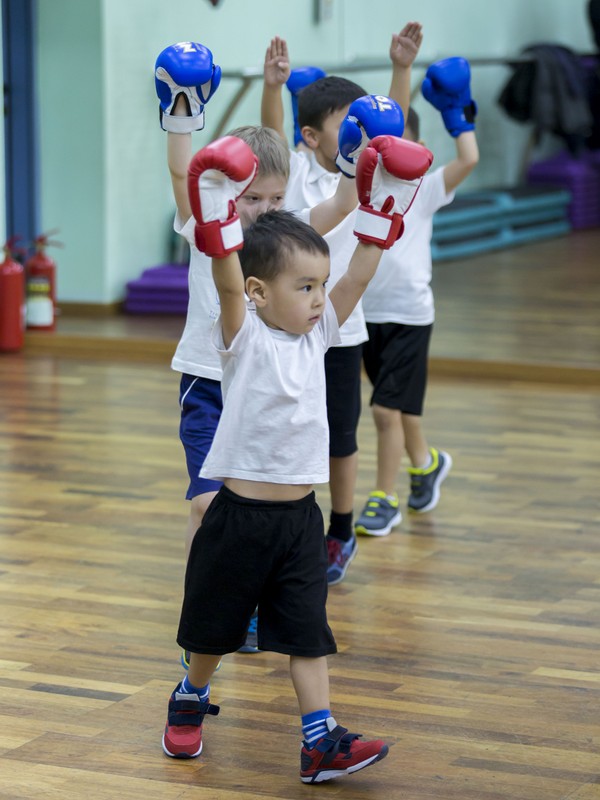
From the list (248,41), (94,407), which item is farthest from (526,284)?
(94,407)

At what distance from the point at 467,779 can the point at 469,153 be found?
6.57 ft

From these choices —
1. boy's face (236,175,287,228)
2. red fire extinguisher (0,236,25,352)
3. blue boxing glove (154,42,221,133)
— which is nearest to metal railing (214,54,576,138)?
red fire extinguisher (0,236,25,352)

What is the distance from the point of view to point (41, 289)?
6730 mm

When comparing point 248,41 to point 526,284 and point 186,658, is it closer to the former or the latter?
point 526,284

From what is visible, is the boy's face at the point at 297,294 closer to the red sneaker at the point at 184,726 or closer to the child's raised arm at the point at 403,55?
the red sneaker at the point at 184,726

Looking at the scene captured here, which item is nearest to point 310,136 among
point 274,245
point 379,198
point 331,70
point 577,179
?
point 379,198

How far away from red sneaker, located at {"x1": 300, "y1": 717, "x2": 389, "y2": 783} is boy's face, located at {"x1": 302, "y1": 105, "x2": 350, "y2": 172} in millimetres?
1443

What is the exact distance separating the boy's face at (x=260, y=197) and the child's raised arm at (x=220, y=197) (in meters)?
0.46

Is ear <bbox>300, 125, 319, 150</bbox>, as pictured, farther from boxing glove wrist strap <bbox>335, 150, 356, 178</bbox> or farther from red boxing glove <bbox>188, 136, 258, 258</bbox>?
red boxing glove <bbox>188, 136, 258, 258</bbox>

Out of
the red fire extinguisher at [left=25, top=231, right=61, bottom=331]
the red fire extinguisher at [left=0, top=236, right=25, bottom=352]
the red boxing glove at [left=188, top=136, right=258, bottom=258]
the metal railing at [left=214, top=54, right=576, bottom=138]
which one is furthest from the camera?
the metal railing at [left=214, top=54, right=576, bottom=138]

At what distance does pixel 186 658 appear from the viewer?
283 centimetres

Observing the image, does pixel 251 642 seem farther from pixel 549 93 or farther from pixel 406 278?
pixel 549 93

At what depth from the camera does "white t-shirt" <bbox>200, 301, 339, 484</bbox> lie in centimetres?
235

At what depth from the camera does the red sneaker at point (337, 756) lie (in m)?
2.32
